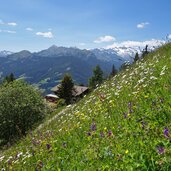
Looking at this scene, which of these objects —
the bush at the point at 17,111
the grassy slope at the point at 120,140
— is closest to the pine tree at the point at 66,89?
the bush at the point at 17,111

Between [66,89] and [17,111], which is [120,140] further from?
[66,89]

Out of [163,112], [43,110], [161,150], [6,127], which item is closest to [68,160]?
[163,112]

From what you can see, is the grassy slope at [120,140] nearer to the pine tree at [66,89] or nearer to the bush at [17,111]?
the bush at [17,111]

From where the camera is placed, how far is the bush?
103 feet

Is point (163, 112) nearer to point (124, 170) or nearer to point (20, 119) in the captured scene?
point (124, 170)

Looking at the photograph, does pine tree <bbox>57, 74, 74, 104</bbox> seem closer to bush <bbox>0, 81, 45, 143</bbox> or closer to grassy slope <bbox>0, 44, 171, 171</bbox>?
bush <bbox>0, 81, 45, 143</bbox>

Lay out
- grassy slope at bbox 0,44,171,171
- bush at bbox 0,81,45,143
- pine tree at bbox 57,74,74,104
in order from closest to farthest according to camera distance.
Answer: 1. grassy slope at bbox 0,44,171,171
2. bush at bbox 0,81,45,143
3. pine tree at bbox 57,74,74,104

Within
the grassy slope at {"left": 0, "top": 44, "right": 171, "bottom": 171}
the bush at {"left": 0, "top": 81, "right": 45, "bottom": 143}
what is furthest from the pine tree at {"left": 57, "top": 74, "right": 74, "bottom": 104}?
the grassy slope at {"left": 0, "top": 44, "right": 171, "bottom": 171}

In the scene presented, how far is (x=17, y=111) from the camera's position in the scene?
106 feet

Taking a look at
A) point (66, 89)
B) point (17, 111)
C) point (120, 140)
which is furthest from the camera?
point (66, 89)

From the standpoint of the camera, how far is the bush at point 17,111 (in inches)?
1240

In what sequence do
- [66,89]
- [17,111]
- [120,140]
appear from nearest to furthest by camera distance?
[120,140]
[17,111]
[66,89]

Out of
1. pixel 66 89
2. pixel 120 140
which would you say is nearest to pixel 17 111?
pixel 120 140

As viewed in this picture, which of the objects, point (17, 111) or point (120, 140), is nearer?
point (120, 140)
